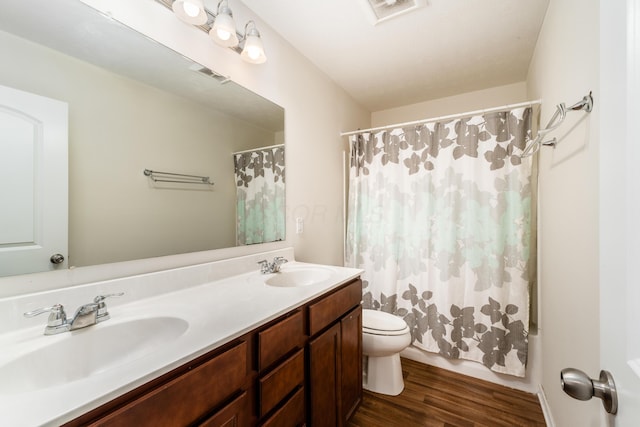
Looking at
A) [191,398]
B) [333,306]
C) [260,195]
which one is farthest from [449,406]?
[260,195]

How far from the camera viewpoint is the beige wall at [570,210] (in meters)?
0.87

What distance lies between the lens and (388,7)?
4.92 feet

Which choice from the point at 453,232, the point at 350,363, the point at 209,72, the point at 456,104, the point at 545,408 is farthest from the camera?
the point at 456,104

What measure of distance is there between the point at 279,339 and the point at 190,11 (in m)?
1.41

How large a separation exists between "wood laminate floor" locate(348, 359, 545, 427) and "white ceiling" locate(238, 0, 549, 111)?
2.42 m

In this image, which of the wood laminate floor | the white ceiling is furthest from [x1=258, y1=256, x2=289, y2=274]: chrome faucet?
the white ceiling

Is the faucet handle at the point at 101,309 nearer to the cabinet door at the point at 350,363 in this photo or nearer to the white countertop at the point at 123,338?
the white countertop at the point at 123,338

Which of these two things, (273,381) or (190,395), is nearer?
(190,395)

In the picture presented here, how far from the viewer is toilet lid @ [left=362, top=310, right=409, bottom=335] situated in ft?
5.59

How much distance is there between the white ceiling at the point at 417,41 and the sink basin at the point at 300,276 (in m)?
1.48

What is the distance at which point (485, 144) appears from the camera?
192cm

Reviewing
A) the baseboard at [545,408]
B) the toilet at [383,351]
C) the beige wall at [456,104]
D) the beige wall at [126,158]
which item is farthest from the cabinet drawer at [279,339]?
the beige wall at [456,104]

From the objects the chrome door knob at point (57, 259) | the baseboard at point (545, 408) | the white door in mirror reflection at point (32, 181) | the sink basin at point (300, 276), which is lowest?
the baseboard at point (545, 408)

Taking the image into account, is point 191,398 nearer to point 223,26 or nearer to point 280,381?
point 280,381
